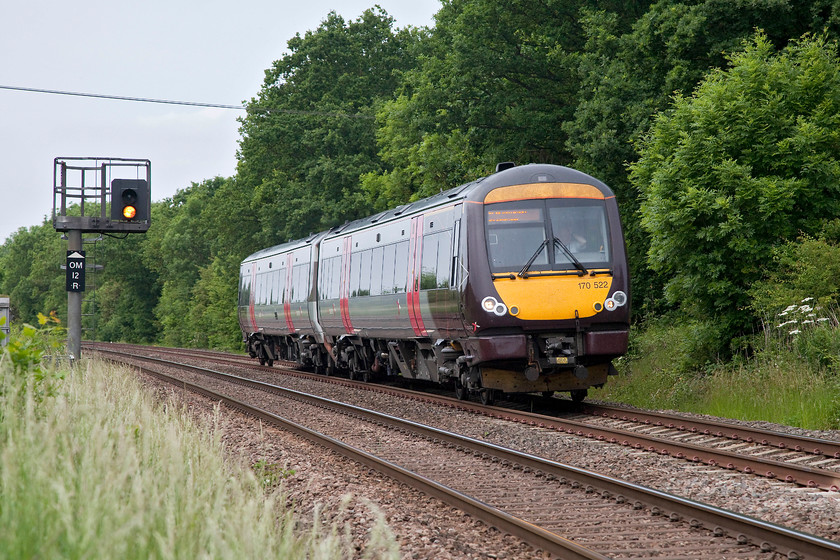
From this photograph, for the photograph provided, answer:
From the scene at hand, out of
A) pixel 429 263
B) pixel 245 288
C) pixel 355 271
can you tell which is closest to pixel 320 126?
pixel 245 288

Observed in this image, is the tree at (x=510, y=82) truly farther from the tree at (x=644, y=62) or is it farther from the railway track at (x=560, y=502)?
the railway track at (x=560, y=502)

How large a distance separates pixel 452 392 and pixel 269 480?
1001 centimetres

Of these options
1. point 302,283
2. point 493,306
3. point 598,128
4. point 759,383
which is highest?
point 598,128

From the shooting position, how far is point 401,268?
1717 centimetres

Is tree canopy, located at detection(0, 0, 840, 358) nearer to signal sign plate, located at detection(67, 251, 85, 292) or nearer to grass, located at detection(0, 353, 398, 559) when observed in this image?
grass, located at detection(0, 353, 398, 559)

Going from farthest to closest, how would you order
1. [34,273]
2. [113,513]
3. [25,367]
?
1. [34,273]
2. [25,367]
3. [113,513]

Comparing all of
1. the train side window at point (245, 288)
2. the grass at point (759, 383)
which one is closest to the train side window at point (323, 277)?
the grass at point (759, 383)

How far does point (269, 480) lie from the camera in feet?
27.4

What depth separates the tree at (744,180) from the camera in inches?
583

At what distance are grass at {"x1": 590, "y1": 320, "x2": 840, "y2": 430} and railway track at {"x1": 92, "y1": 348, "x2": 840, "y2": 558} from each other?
4.36 metres

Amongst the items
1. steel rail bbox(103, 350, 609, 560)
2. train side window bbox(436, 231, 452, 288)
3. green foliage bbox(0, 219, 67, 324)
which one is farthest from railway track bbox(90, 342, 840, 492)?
green foliage bbox(0, 219, 67, 324)

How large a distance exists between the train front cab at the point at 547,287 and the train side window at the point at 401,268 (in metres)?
3.19

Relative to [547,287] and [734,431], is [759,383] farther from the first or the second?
[547,287]

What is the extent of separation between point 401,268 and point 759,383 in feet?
21.8
